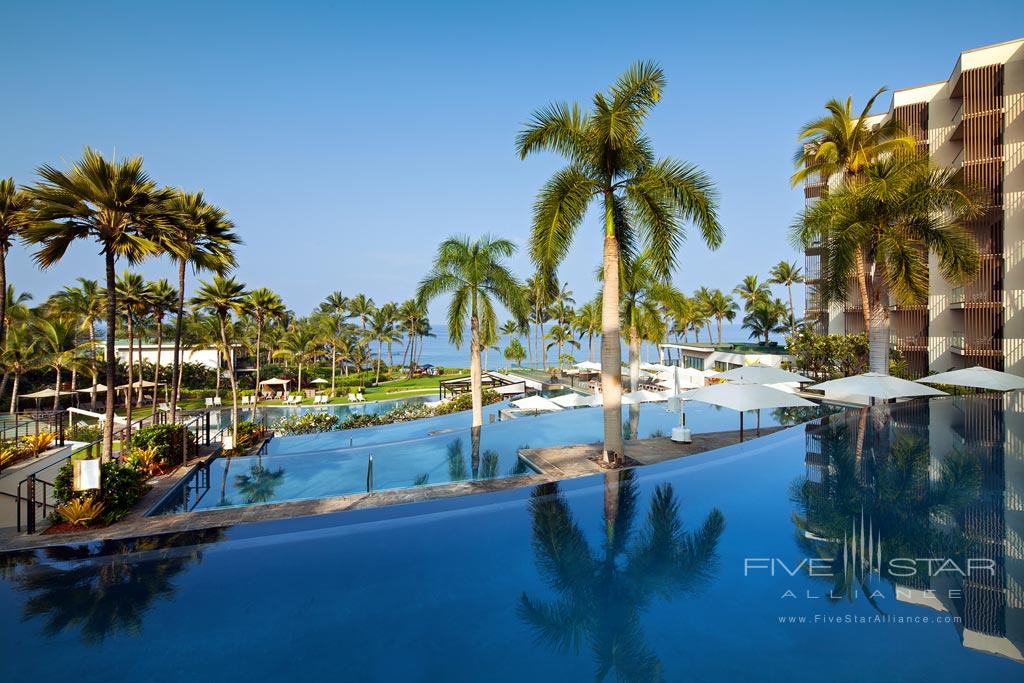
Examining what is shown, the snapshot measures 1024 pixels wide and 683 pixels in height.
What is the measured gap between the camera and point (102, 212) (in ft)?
34.2

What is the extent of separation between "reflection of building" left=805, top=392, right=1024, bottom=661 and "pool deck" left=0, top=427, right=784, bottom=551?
10.1ft

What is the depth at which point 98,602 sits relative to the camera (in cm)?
435

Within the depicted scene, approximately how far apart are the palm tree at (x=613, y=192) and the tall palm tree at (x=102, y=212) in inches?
318

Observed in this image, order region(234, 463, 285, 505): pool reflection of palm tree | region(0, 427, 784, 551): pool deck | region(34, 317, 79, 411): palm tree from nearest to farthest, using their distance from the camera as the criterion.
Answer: region(0, 427, 784, 551): pool deck < region(234, 463, 285, 505): pool reflection of palm tree < region(34, 317, 79, 411): palm tree

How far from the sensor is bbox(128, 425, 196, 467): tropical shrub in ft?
35.9

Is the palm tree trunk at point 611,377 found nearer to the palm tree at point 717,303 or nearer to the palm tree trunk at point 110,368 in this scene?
the palm tree trunk at point 110,368

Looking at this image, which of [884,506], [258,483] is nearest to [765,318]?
[884,506]

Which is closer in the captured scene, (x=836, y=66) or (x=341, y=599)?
(x=341, y=599)

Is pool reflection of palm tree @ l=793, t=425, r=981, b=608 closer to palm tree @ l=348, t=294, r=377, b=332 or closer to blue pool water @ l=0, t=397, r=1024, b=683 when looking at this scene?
blue pool water @ l=0, t=397, r=1024, b=683

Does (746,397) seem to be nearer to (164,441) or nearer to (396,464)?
(396,464)

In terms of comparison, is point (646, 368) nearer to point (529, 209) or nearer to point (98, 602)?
point (529, 209)

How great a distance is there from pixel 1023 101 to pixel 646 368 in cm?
2195

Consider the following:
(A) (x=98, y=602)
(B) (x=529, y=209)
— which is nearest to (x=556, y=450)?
(B) (x=529, y=209)

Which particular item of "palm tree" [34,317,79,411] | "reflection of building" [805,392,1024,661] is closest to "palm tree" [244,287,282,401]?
"palm tree" [34,317,79,411]
